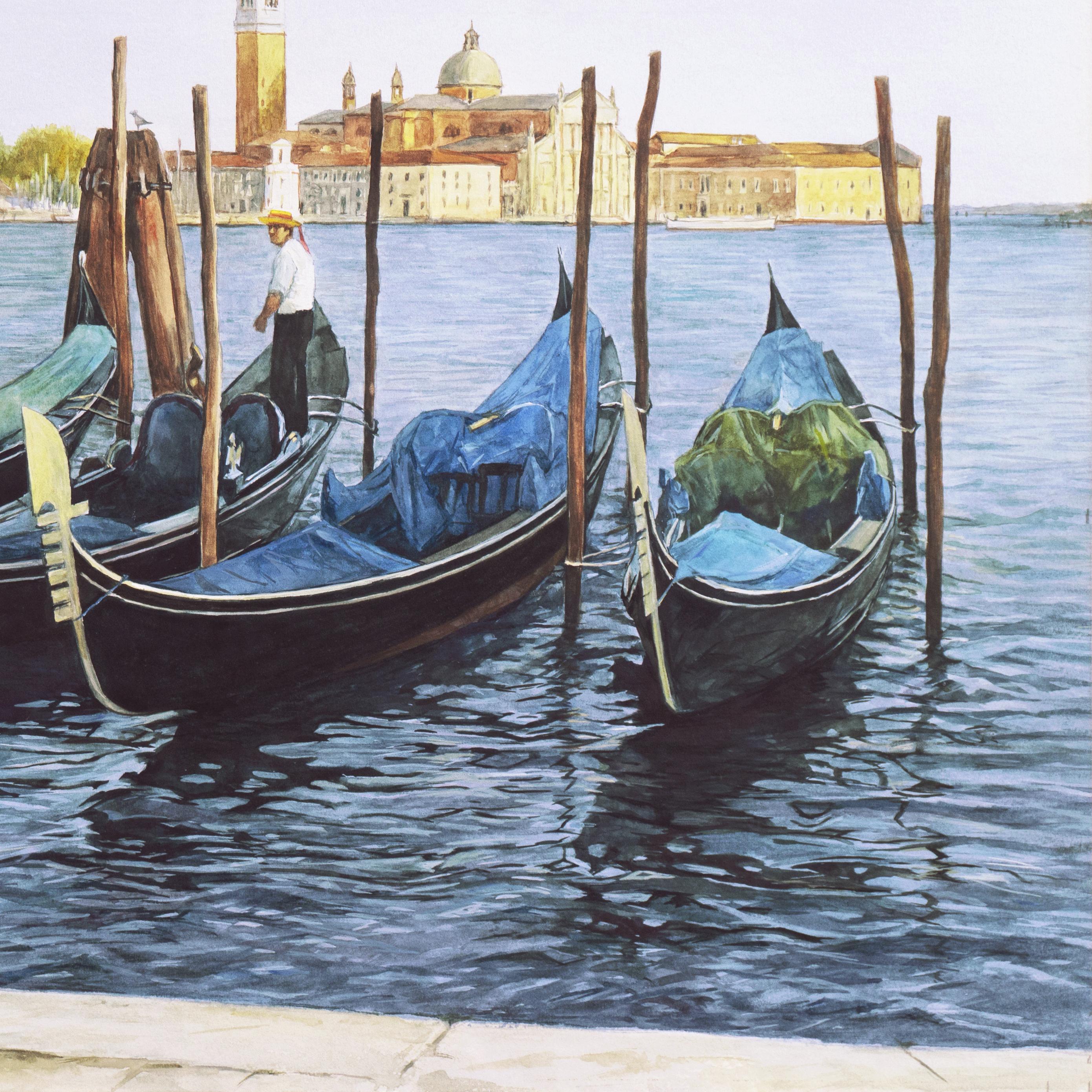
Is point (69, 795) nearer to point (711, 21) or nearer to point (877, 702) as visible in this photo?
point (877, 702)

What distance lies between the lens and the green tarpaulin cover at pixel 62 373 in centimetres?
→ 366

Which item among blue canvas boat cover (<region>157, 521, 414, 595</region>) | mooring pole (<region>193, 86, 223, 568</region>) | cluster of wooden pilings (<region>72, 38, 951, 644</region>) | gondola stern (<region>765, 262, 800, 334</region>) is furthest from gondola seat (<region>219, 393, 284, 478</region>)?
gondola stern (<region>765, 262, 800, 334</region>)

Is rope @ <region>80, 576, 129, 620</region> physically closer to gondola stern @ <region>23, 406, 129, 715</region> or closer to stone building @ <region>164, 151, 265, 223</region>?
gondola stern @ <region>23, 406, 129, 715</region>

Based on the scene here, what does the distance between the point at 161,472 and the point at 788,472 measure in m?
1.57

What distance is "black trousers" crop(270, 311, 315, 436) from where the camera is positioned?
12.2ft

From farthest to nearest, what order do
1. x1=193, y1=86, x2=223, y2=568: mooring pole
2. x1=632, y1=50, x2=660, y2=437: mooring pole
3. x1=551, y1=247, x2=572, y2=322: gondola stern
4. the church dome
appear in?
x1=551, y1=247, x2=572, y2=322: gondola stern
x1=632, y1=50, x2=660, y2=437: mooring pole
x1=193, y1=86, x2=223, y2=568: mooring pole
the church dome

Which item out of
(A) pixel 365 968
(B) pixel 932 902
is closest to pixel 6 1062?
(A) pixel 365 968

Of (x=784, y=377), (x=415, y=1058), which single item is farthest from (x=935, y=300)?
(x=415, y=1058)

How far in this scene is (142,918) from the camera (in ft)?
6.95

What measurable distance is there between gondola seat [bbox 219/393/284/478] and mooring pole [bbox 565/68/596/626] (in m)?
0.85

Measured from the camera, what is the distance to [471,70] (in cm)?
272

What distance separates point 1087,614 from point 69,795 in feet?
7.20

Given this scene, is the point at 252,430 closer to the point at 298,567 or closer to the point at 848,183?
the point at 298,567

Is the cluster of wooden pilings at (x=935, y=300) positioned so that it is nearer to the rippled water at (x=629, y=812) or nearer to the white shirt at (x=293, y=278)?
the rippled water at (x=629, y=812)
